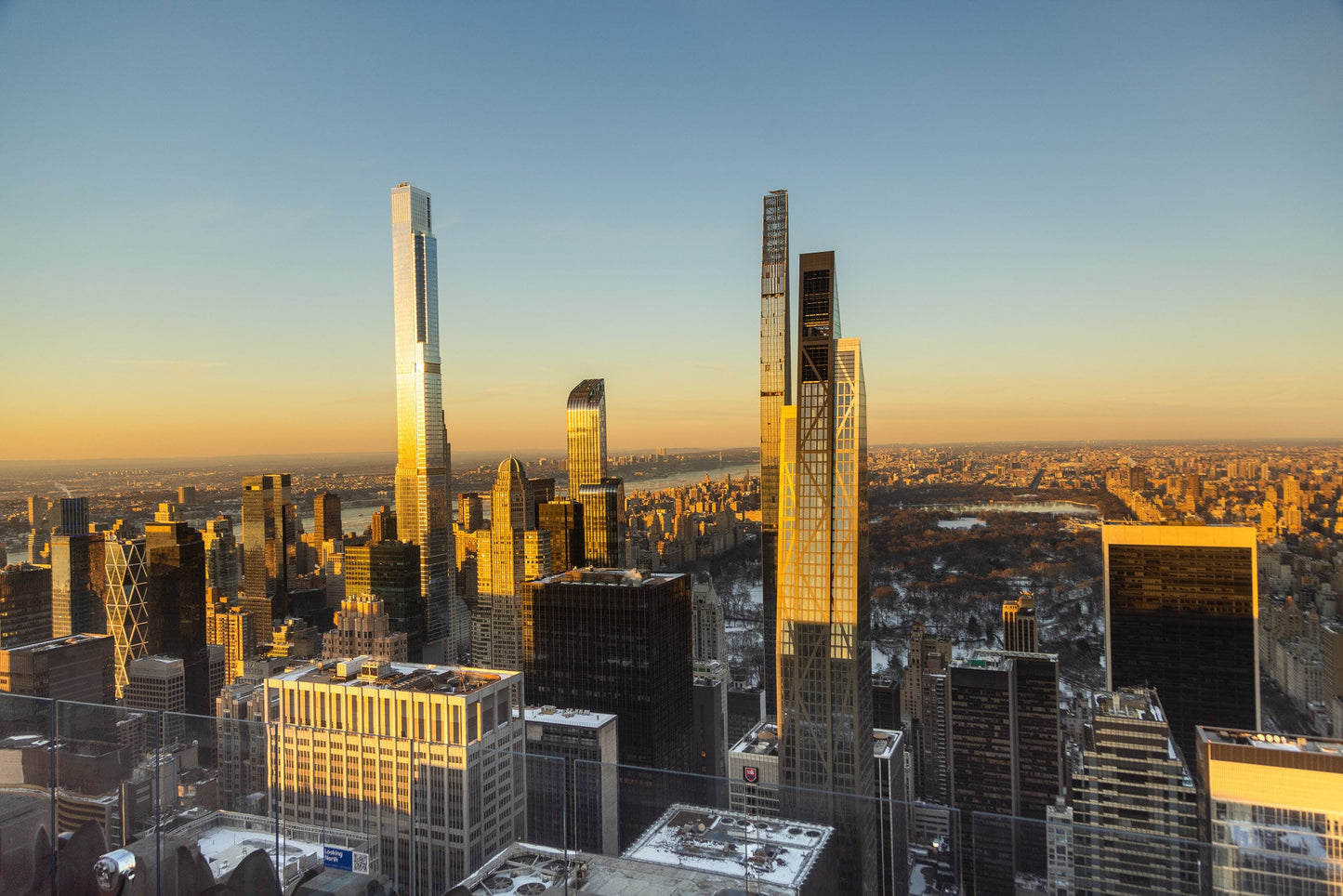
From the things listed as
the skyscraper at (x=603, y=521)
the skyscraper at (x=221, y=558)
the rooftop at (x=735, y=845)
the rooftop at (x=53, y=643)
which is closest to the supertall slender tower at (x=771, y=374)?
the skyscraper at (x=603, y=521)

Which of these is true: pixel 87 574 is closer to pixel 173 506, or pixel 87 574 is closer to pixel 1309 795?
pixel 173 506

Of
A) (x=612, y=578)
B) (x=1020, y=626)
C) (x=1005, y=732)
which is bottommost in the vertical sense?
(x=1005, y=732)

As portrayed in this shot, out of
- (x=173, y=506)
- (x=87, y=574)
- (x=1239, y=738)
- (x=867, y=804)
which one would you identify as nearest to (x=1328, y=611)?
(x=1239, y=738)

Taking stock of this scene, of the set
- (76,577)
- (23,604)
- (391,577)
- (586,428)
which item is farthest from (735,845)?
(586,428)

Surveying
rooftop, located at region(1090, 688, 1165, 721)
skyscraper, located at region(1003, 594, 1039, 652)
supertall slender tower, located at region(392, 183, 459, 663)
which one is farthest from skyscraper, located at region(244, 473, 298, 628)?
rooftop, located at region(1090, 688, 1165, 721)

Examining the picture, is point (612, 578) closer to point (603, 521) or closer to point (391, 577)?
point (603, 521)

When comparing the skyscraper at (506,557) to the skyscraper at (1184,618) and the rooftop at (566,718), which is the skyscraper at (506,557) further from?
the skyscraper at (1184,618)
